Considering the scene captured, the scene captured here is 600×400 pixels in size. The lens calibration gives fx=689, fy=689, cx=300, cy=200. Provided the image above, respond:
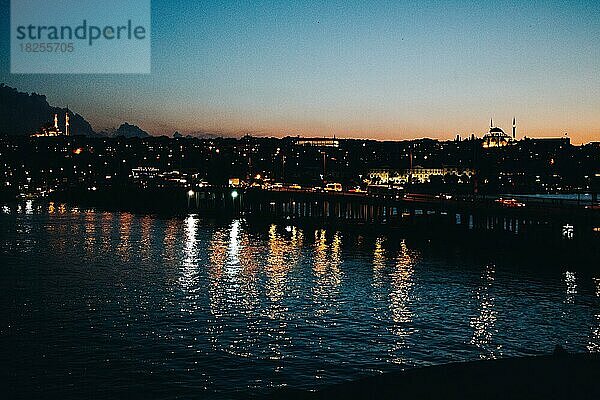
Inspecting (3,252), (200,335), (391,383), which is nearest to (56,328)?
(200,335)

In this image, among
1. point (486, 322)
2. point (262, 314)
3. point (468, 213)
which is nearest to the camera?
point (486, 322)

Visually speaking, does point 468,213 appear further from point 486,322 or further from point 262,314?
point 262,314

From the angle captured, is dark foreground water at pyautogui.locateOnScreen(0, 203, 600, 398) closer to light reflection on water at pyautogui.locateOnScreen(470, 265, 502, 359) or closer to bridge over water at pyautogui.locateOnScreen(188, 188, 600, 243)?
light reflection on water at pyautogui.locateOnScreen(470, 265, 502, 359)

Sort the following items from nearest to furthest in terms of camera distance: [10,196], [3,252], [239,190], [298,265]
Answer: [298,265], [3,252], [239,190], [10,196]

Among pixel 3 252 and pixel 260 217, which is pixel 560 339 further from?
pixel 260 217

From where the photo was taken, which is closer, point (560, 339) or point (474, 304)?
point (560, 339)

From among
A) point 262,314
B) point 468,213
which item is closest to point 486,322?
point 262,314

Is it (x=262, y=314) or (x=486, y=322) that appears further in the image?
(x=262, y=314)

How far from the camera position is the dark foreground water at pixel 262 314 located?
88.5 ft

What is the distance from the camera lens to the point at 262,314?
3769 cm

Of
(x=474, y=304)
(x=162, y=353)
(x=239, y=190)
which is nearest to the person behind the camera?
(x=162, y=353)

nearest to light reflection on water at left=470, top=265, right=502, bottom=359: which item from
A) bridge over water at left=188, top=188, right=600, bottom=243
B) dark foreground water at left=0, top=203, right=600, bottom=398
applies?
dark foreground water at left=0, top=203, right=600, bottom=398

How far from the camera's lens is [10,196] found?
19762cm

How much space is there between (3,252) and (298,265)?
1181 inches
